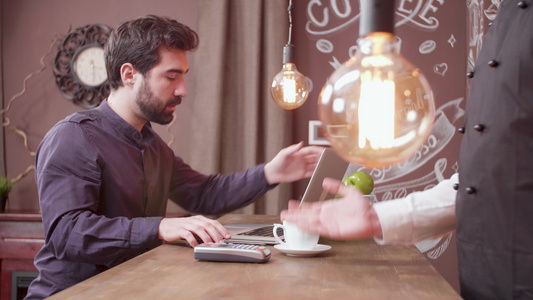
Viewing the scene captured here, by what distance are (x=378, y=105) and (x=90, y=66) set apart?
2.83m

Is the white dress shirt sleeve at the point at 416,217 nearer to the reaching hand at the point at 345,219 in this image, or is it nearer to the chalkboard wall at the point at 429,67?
the reaching hand at the point at 345,219

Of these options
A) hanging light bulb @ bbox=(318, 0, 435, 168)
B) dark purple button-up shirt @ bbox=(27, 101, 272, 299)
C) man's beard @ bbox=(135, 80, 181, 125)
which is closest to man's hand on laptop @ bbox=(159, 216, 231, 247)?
dark purple button-up shirt @ bbox=(27, 101, 272, 299)

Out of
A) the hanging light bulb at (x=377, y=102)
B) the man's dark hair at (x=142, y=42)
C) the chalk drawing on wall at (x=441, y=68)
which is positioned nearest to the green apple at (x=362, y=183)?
the man's dark hair at (x=142, y=42)

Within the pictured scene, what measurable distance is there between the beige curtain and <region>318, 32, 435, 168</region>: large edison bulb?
2272mm

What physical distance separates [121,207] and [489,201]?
3.73 feet

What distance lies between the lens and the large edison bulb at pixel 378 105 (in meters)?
0.59

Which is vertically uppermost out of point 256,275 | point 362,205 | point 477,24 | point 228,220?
point 477,24

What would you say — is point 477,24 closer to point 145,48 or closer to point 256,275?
point 145,48

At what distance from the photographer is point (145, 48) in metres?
1.92

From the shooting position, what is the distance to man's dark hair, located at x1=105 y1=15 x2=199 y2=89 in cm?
193

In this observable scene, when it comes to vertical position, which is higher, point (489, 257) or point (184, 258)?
point (489, 257)

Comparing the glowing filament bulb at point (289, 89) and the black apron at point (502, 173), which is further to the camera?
the glowing filament bulb at point (289, 89)

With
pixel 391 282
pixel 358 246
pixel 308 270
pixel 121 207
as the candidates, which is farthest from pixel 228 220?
pixel 391 282

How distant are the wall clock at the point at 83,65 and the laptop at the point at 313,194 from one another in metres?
1.72
